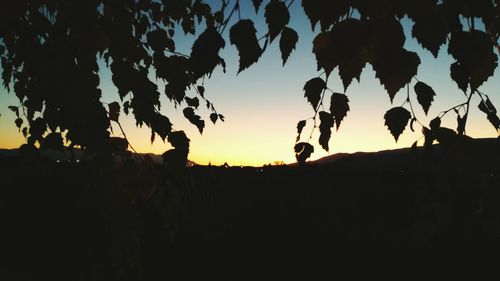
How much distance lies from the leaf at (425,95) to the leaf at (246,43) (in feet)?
2.07

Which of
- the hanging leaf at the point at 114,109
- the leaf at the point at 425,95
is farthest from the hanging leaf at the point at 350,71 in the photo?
the hanging leaf at the point at 114,109

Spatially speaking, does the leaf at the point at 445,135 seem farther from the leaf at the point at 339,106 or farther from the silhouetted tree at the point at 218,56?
the leaf at the point at 339,106

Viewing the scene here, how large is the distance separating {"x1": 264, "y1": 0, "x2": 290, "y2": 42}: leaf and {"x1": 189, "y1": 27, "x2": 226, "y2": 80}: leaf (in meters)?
0.19

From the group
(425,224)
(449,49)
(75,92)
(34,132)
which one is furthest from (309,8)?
(34,132)

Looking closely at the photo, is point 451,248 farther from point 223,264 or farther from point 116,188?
point 116,188

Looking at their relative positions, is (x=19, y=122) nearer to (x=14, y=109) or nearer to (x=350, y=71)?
(x=14, y=109)

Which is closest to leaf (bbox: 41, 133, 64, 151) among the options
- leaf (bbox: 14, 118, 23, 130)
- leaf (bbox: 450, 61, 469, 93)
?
leaf (bbox: 14, 118, 23, 130)

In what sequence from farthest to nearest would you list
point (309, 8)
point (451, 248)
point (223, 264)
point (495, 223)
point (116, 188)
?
point (223, 264), point (451, 248), point (116, 188), point (495, 223), point (309, 8)

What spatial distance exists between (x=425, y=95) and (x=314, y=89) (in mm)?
377

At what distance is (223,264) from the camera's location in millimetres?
4695

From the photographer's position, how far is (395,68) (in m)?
0.77

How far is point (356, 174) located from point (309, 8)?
14.5 ft

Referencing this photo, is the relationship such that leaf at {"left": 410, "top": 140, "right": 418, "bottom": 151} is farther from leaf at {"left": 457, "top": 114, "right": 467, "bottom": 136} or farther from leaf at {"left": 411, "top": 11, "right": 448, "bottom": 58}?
leaf at {"left": 411, "top": 11, "right": 448, "bottom": 58}

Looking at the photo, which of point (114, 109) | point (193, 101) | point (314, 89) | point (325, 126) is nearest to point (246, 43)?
point (314, 89)
